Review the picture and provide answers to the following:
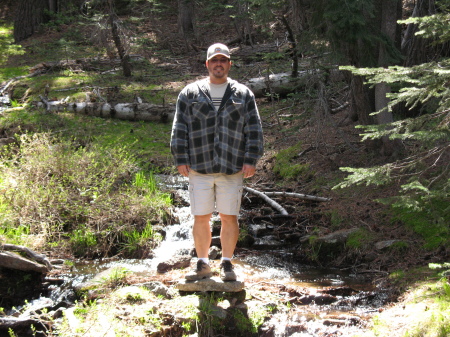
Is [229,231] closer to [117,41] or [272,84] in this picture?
[272,84]

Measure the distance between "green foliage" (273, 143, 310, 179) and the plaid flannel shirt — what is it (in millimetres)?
4664

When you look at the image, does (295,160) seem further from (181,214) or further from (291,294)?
(291,294)

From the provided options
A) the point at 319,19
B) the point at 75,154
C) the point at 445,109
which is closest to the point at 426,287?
the point at 445,109

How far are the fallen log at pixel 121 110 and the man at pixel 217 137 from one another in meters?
8.75

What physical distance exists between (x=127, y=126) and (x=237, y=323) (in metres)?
8.94

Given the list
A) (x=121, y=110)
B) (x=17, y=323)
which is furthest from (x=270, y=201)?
(x=121, y=110)

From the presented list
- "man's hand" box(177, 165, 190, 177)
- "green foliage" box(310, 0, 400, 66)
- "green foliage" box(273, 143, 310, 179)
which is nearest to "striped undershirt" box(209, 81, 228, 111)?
"man's hand" box(177, 165, 190, 177)

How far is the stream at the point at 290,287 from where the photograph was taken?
16.0 feet

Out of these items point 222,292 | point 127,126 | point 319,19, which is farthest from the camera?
point 127,126

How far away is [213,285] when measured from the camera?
5.11 metres

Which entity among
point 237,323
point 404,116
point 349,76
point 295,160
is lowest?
point 237,323

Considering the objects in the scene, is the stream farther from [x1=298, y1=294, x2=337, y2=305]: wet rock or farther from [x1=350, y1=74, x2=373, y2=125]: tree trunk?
[x1=350, y1=74, x2=373, y2=125]: tree trunk

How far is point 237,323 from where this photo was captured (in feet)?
16.2

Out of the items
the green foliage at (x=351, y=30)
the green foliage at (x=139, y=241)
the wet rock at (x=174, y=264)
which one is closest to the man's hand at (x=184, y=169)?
the wet rock at (x=174, y=264)
